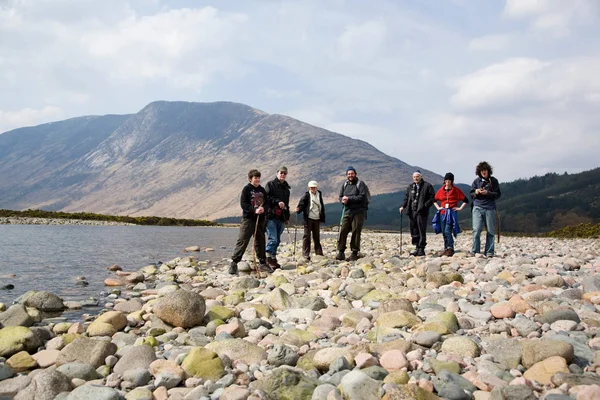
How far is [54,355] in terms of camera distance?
572 centimetres

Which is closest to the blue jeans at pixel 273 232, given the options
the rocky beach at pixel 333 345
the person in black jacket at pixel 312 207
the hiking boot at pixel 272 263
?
the hiking boot at pixel 272 263

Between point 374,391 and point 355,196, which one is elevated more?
point 355,196

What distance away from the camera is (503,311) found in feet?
19.9

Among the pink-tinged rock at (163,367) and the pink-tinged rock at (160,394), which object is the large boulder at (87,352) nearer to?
the pink-tinged rock at (163,367)

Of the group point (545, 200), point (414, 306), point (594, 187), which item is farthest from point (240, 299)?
point (594, 187)

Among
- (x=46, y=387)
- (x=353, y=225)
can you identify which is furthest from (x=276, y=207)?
(x=46, y=387)

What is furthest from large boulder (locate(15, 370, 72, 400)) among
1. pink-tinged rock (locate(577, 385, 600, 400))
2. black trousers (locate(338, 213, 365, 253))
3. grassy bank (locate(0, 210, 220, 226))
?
grassy bank (locate(0, 210, 220, 226))

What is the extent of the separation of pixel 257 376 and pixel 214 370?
47 cm

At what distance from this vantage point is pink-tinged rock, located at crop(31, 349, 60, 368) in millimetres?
5609

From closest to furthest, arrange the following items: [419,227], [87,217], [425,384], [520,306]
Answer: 1. [425,384]
2. [520,306]
3. [419,227]
4. [87,217]

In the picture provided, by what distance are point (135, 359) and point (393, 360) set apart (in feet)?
9.66

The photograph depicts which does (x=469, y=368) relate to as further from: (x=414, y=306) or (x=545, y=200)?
(x=545, y=200)

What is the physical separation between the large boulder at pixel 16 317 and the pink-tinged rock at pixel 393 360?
19.5 ft

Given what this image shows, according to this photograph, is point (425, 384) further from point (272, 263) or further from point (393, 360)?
point (272, 263)
